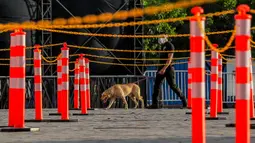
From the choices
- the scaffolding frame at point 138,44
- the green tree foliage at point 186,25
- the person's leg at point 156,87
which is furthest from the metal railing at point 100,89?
the green tree foliage at point 186,25

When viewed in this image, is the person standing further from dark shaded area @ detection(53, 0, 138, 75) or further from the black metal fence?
dark shaded area @ detection(53, 0, 138, 75)

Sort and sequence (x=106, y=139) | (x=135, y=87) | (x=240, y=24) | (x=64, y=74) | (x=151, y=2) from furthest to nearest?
(x=151, y=2), (x=135, y=87), (x=64, y=74), (x=106, y=139), (x=240, y=24)

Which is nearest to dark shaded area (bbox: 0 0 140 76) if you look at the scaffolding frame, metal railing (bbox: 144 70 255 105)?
the scaffolding frame

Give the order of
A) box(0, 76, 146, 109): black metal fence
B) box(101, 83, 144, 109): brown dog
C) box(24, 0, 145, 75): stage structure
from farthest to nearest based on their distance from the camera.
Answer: box(24, 0, 145, 75): stage structure → box(0, 76, 146, 109): black metal fence → box(101, 83, 144, 109): brown dog

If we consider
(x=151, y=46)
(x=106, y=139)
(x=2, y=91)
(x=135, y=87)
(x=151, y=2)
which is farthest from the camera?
(x=151, y=2)

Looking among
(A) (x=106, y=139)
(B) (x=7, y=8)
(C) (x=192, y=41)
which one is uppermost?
(B) (x=7, y=8)

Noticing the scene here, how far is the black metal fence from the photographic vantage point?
86.9 feet

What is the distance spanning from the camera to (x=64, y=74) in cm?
1344

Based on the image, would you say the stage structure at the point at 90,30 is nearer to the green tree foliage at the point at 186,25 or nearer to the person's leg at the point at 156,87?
the person's leg at the point at 156,87

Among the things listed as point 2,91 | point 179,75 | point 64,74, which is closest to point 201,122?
point 64,74

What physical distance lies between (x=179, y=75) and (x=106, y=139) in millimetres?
21123

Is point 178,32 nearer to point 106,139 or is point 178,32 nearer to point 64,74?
point 64,74

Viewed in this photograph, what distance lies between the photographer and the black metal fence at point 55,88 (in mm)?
26484

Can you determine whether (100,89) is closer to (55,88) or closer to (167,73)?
(55,88)
